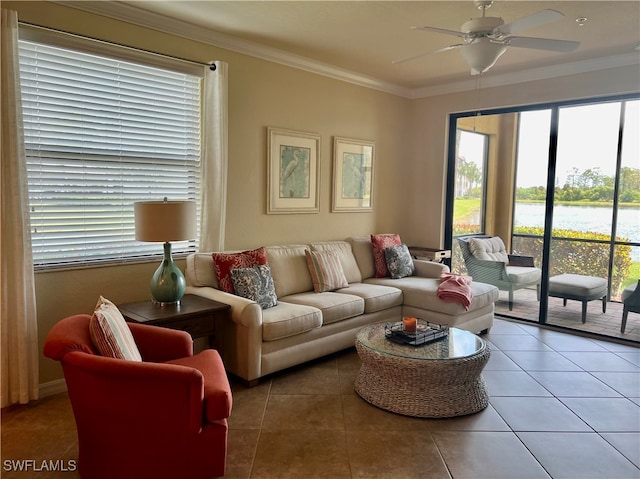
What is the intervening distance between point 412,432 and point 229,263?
1.87 metres

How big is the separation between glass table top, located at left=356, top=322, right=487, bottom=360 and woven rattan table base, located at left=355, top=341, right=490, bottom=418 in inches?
1.7

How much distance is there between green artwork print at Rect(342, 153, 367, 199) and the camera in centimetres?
518

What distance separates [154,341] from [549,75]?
466cm

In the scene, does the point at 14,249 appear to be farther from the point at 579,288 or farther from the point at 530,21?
the point at 579,288

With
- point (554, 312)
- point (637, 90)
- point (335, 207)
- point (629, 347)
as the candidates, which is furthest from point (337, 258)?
point (637, 90)

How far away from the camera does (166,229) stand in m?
2.98

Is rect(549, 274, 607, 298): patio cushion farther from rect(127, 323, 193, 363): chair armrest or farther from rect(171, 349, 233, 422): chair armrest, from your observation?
rect(127, 323, 193, 363): chair armrest

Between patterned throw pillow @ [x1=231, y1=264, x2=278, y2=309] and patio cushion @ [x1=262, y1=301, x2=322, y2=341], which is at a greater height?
patterned throw pillow @ [x1=231, y1=264, x2=278, y2=309]

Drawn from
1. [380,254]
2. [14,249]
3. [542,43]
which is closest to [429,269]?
[380,254]

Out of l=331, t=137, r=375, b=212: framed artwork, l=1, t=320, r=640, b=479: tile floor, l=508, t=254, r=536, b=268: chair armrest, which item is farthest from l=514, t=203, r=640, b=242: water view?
l=331, t=137, r=375, b=212: framed artwork

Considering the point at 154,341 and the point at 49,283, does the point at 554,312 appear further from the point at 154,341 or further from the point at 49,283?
the point at 49,283

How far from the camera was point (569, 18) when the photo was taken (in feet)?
11.0

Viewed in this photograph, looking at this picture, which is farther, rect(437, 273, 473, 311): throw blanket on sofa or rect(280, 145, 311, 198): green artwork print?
rect(280, 145, 311, 198): green artwork print

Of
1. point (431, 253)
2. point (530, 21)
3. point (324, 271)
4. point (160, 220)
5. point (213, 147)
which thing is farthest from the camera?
point (431, 253)
